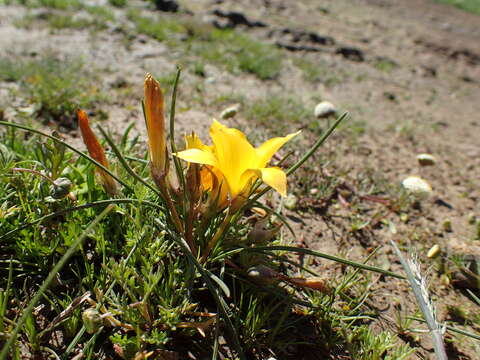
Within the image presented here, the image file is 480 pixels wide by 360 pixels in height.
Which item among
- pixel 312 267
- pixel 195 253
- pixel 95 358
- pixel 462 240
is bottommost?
pixel 462 240

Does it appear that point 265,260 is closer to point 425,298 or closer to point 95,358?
point 425,298

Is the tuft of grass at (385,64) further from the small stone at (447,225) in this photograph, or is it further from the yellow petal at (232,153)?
the yellow petal at (232,153)

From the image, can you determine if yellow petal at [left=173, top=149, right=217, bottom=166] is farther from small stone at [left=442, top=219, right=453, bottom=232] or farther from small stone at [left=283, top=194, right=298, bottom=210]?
small stone at [left=442, top=219, right=453, bottom=232]

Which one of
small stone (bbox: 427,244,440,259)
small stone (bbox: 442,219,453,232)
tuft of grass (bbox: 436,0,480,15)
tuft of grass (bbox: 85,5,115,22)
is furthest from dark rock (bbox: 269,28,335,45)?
tuft of grass (bbox: 436,0,480,15)

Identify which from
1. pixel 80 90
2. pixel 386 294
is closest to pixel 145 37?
pixel 80 90

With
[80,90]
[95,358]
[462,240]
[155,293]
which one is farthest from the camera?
[80,90]

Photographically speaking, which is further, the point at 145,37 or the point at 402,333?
the point at 145,37

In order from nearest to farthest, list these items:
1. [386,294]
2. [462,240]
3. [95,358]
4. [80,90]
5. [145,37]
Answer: [95,358]
[386,294]
[462,240]
[80,90]
[145,37]

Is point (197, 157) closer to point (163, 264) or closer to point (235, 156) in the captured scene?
point (235, 156)
